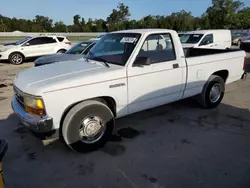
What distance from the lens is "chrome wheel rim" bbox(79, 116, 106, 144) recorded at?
353 cm

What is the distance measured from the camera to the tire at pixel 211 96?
514 cm

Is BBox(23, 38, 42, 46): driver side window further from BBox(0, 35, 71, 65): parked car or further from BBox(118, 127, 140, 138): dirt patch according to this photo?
BBox(118, 127, 140, 138): dirt patch

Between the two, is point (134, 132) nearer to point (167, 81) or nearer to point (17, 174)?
point (167, 81)

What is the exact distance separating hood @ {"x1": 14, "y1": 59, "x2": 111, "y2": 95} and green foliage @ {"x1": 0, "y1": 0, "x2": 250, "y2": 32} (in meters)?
47.6

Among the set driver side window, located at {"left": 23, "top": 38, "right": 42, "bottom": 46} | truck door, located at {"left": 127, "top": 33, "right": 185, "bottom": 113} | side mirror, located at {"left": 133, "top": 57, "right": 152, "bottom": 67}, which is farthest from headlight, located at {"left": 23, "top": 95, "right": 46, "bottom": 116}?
driver side window, located at {"left": 23, "top": 38, "right": 42, "bottom": 46}

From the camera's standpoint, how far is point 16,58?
13492 millimetres

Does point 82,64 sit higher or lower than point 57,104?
higher

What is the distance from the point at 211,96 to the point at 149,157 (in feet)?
8.93

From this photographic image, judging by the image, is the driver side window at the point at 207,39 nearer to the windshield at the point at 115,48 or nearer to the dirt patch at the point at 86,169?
the windshield at the point at 115,48

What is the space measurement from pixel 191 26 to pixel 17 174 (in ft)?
178

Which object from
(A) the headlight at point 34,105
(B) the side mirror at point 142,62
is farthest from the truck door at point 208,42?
(A) the headlight at point 34,105

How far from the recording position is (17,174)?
3.14 metres

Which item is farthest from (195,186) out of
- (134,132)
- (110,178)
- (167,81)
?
(167,81)

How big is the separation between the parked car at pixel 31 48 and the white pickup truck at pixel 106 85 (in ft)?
34.7
